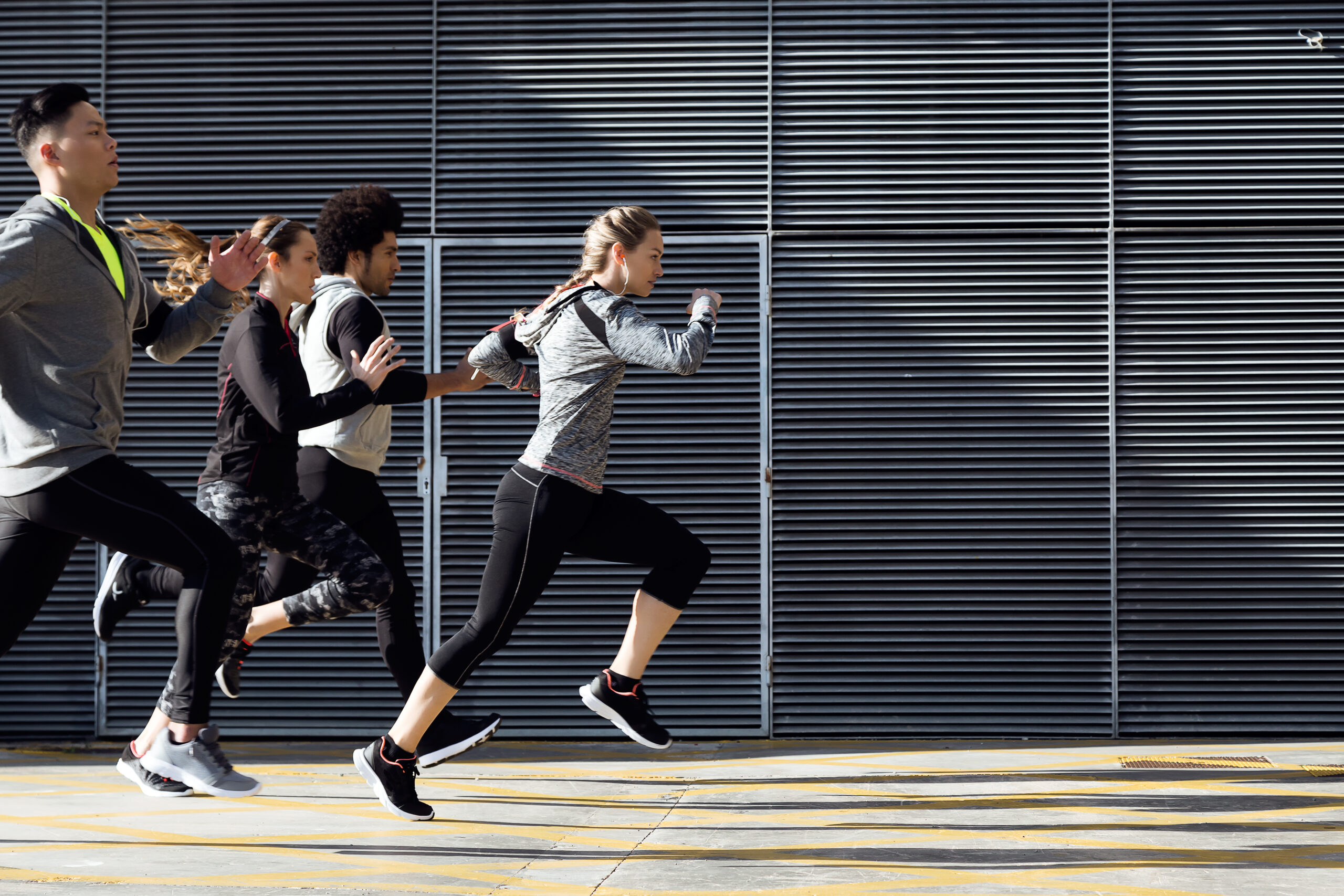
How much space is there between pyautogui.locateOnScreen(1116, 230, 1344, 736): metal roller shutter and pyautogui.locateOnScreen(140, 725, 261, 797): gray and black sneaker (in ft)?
14.5

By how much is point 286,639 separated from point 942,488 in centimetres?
345

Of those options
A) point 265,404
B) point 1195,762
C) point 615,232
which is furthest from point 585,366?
point 1195,762

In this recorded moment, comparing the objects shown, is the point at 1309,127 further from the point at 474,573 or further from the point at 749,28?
the point at 474,573

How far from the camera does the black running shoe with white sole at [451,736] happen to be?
4664 mm

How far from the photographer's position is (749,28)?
6852mm

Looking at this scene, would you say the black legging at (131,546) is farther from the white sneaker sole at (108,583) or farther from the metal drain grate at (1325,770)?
the metal drain grate at (1325,770)

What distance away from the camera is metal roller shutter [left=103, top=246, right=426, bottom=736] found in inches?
268

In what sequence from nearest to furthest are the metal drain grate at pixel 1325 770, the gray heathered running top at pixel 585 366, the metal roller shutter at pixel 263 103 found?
the gray heathered running top at pixel 585 366
the metal drain grate at pixel 1325 770
the metal roller shutter at pixel 263 103

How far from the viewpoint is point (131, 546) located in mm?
3744

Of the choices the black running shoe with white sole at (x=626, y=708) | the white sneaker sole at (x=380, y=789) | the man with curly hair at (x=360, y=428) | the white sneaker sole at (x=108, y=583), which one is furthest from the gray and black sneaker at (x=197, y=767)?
the white sneaker sole at (x=108, y=583)

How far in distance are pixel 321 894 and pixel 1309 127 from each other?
5.93 metres

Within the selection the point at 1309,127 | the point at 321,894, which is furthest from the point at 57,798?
the point at 1309,127

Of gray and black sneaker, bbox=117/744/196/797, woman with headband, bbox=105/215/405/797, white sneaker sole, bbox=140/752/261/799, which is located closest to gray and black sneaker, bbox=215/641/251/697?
woman with headband, bbox=105/215/405/797

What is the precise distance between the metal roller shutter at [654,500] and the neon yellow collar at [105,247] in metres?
3.05
